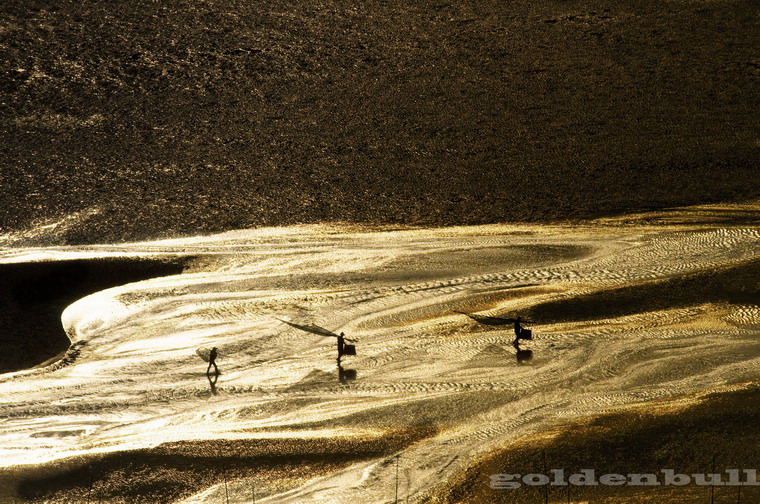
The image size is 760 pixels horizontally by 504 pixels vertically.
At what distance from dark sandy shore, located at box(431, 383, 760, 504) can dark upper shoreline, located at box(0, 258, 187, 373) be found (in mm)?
9123

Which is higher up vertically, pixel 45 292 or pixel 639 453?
pixel 45 292

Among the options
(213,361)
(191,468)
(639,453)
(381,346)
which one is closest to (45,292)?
(213,361)

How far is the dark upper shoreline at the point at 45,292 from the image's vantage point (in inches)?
740

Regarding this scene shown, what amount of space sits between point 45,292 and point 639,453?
12.8 m

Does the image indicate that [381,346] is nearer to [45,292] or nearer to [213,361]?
[213,361]

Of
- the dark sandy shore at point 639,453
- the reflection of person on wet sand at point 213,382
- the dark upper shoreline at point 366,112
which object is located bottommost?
the dark sandy shore at point 639,453

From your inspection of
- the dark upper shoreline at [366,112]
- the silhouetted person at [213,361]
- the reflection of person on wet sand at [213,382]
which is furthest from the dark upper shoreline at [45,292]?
the reflection of person on wet sand at [213,382]

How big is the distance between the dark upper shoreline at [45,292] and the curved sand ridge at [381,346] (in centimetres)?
55

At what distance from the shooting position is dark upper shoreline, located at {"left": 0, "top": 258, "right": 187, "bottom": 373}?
1880cm

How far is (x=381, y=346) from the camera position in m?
17.4

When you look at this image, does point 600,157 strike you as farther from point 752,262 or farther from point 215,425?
point 215,425

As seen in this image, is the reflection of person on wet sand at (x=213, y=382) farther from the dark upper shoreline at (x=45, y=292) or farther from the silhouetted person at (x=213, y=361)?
the dark upper shoreline at (x=45, y=292)

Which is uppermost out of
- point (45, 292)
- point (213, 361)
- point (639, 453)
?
point (45, 292)

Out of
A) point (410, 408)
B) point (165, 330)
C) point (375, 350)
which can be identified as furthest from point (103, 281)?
point (410, 408)
